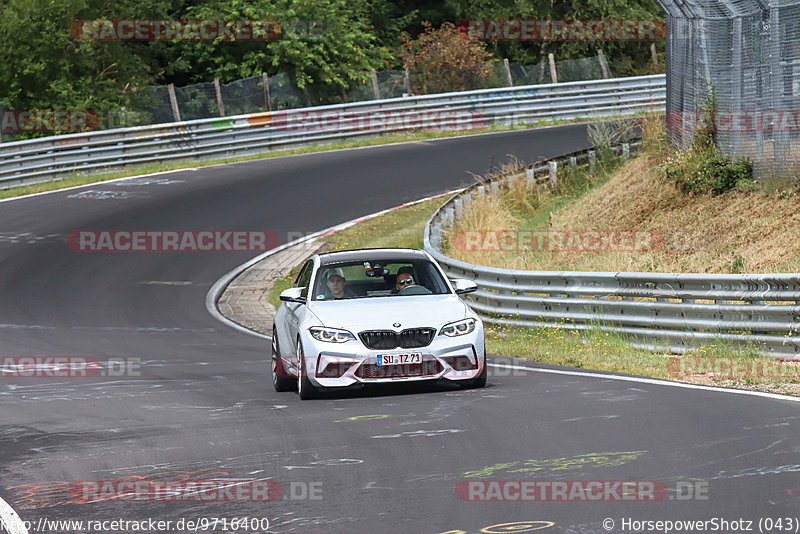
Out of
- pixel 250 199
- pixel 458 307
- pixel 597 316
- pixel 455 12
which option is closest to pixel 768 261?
pixel 597 316

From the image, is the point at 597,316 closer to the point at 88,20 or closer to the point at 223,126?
the point at 223,126

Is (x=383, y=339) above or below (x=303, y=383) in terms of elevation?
above

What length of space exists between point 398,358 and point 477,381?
36.4 inches

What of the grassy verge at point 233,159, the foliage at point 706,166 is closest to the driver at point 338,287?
the foliage at point 706,166

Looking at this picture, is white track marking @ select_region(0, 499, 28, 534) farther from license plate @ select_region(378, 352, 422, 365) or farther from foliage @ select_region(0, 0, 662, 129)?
foliage @ select_region(0, 0, 662, 129)

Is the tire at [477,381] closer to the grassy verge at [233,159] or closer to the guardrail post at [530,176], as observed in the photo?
the guardrail post at [530,176]

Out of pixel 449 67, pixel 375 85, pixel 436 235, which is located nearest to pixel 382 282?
pixel 436 235

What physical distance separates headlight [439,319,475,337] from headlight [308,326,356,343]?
2.87 ft

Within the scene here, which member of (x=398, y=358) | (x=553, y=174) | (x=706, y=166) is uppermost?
(x=706, y=166)

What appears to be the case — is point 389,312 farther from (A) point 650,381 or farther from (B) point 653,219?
(B) point 653,219

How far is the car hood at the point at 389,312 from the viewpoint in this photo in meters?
11.3

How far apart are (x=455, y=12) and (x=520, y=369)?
38.7 metres

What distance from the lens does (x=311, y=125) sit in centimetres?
3684

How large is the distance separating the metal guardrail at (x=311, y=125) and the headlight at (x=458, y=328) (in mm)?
19431
